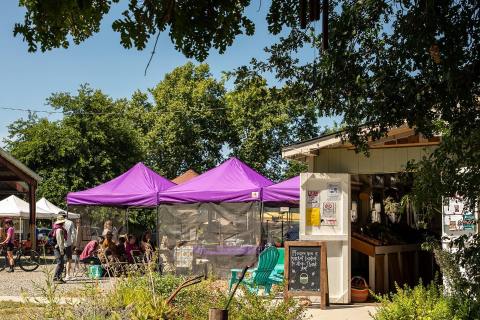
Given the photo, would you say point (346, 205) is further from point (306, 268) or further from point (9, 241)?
point (9, 241)

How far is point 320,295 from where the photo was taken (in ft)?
34.6

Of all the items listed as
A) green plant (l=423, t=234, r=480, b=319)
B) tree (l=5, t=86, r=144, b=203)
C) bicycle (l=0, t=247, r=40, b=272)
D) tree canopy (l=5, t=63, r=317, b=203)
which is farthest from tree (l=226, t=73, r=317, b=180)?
green plant (l=423, t=234, r=480, b=319)

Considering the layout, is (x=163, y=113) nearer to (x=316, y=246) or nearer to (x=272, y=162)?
(x=272, y=162)

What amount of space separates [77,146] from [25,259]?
40.0ft

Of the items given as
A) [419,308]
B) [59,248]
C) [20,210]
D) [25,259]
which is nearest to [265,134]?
[20,210]

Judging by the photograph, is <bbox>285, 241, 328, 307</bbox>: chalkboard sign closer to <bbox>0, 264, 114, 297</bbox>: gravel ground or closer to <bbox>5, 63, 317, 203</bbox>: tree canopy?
<bbox>0, 264, 114, 297</bbox>: gravel ground

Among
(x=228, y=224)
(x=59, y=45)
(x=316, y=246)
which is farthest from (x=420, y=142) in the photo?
(x=59, y=45)

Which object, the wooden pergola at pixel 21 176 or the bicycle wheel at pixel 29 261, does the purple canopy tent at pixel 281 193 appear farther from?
the wooden pergola at pixel 21 176

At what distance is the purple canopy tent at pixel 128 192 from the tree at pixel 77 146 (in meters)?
16.3

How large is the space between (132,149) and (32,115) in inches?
245

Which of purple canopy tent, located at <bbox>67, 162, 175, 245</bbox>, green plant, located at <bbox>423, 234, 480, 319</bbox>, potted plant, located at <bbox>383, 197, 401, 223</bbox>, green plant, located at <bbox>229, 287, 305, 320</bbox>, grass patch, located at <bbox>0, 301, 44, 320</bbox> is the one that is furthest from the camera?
purple canopy tent, located at <bbox>67, 162, 175, 245</bbox>

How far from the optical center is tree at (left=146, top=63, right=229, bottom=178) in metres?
40.1

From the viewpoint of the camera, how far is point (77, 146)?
3391 cm

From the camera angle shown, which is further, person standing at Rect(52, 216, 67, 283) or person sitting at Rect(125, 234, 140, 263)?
person sitting at Rect(125, 234, 140, 263)
